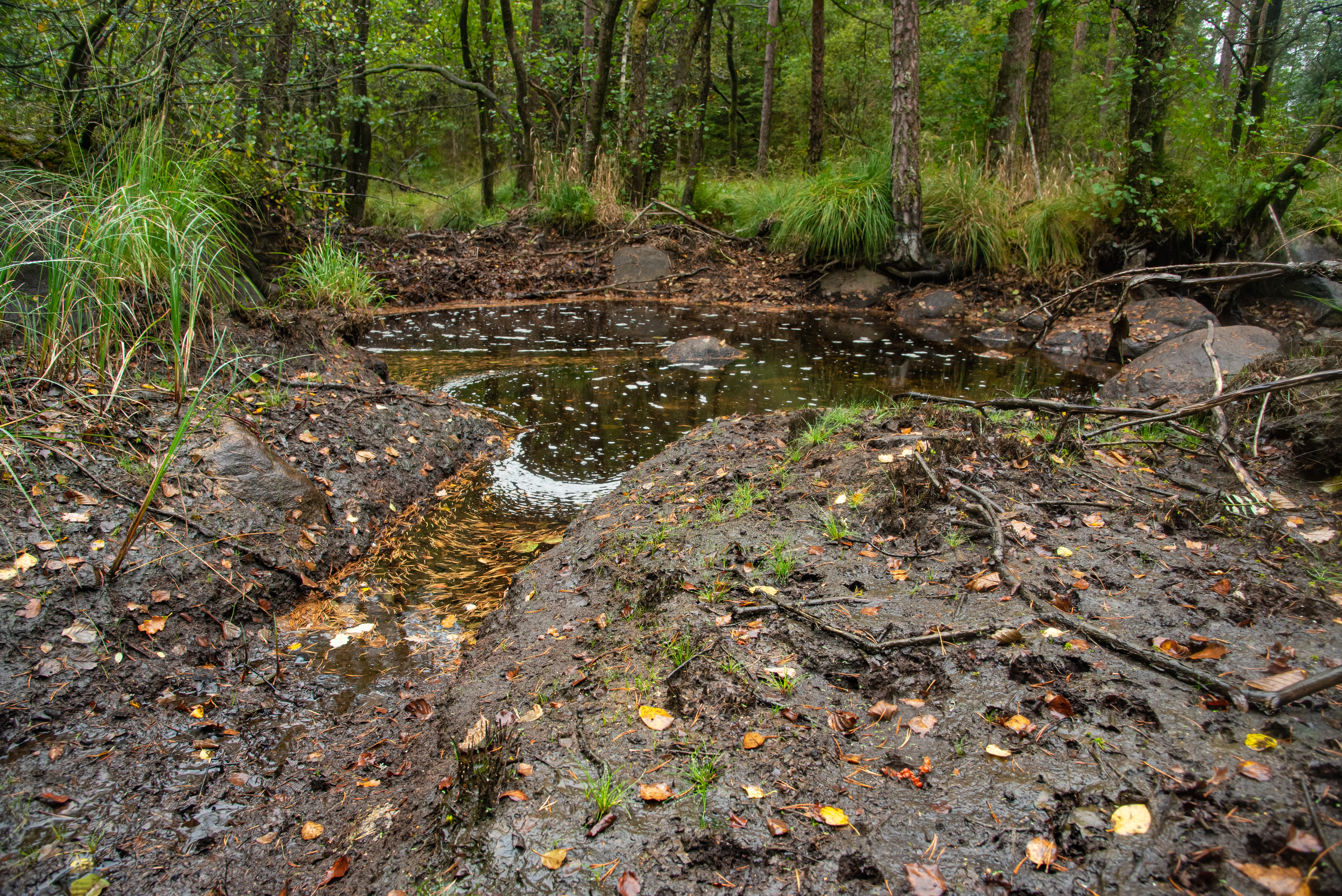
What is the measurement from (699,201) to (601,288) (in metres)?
3.05

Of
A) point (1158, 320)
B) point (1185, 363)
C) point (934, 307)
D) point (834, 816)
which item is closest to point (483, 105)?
point (934, 307)

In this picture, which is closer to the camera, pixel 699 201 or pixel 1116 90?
pixel 1116 90

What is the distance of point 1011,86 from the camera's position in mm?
10320

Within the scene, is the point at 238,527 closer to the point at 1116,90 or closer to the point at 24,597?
the point at 24,597

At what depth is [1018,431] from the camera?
3.79m

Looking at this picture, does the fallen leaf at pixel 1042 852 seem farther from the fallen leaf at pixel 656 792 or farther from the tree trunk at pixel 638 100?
the tree trunk at pixel 638 100

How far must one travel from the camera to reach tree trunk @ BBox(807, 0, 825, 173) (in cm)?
1298

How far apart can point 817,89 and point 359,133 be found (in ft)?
28.6

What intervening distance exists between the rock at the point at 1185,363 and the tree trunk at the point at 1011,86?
510 centimetres

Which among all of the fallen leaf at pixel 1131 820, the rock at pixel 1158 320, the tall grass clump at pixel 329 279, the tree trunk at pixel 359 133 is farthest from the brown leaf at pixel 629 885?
the tree trunk at pixel 359 133

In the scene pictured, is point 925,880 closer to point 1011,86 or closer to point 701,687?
point 701,687

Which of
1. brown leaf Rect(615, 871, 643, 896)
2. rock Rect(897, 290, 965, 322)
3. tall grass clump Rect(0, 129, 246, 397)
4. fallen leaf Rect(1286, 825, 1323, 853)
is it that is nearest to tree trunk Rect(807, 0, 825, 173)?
rock Rect(897, 290, 965, 322)

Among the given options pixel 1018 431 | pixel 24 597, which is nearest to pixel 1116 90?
pixel 1018 431

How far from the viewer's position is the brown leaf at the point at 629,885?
1475 millimetres
